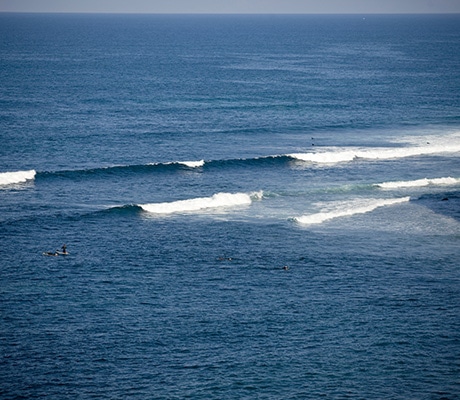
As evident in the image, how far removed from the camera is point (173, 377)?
139 ft

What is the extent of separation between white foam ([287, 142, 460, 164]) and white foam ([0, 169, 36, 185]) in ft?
103

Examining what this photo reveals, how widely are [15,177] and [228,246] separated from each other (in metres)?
29.7

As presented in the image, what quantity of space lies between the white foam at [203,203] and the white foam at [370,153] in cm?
1573

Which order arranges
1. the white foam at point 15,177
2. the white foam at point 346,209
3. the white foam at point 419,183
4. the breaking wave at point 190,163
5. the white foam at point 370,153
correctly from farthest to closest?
1. the white foam at point 370,153
2. the breaking wave at point 190,163
3. the white foam at point 419,183
4. the white foam at point 15,177
5. the white foam at point 346,209

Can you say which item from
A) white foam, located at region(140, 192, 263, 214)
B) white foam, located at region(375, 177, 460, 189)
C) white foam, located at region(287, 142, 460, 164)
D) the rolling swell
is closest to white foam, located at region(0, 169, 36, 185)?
the rolling swell

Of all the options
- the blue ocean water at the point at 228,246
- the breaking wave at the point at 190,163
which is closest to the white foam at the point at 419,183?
the blue ocean water at the point at 228,246

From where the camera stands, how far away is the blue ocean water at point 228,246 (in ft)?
143

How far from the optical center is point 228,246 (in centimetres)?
6278

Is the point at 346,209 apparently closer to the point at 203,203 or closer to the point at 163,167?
the point at 203,203

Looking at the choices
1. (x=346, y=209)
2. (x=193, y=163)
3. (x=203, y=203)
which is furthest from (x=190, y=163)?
(x=346, y=209)

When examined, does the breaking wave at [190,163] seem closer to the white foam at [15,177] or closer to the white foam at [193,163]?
the white foam at [193,163]

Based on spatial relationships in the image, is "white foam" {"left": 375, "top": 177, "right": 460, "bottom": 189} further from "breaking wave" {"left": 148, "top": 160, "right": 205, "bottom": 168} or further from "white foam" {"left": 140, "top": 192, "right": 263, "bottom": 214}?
"breaking wave" {"left": 148, "top": 160, "right": 205, "bottom": 168}

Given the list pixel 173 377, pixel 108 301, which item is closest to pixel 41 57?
pixel 108 301

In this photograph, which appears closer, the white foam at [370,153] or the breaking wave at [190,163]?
the breaking wave at [190,163]
